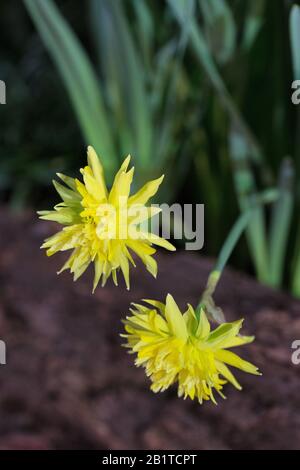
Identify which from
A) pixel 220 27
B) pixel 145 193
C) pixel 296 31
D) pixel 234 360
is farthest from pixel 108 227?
pixel 220 27

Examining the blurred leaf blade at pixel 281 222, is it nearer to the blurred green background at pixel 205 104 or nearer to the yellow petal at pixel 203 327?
the blurred green background at pixel 205 104

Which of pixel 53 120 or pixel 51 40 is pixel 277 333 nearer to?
pixel 51 40

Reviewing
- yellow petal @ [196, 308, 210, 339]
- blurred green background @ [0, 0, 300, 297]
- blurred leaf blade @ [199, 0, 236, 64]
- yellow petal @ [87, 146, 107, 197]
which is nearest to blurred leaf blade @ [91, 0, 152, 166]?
blurred green background @ [0, 0, 300, 297]

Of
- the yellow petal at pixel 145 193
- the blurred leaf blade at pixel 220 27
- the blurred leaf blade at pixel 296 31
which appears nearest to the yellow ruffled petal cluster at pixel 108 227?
the yellow petal at pixel 145 193

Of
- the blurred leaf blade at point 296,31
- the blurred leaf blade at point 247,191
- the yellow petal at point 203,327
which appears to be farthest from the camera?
the blurred leaf blade at point 247,191

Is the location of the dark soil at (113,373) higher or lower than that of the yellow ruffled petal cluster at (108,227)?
lower

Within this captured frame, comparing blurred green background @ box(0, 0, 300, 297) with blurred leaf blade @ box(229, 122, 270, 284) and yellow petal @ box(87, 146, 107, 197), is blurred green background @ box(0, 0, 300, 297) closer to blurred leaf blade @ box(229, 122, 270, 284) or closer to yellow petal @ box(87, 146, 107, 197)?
blurred leaf blade @ box(229, 122, 270, 284)
